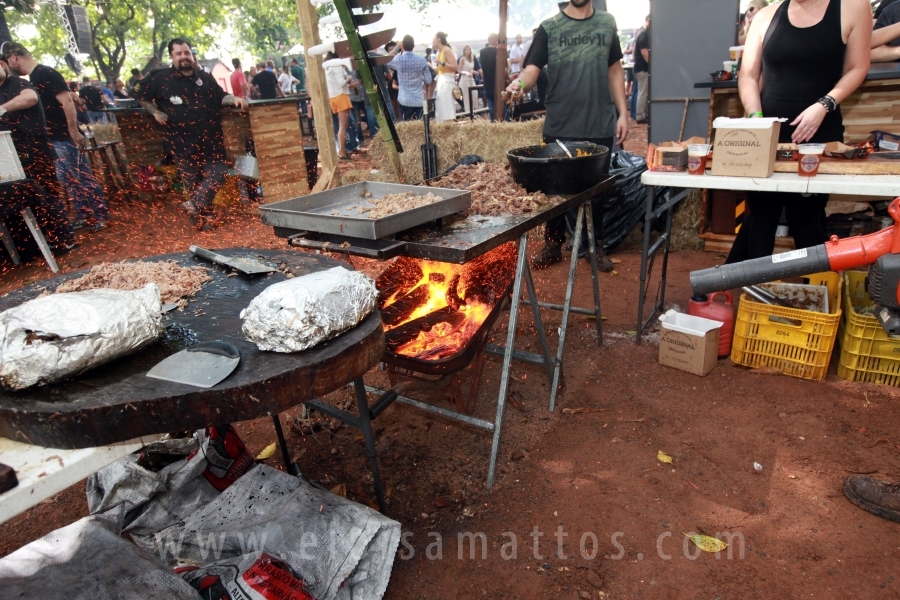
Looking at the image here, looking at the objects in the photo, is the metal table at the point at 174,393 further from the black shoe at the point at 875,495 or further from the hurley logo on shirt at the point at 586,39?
the hurley logo on shirt at the point at 586,39

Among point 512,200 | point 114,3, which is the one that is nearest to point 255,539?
point 512,200

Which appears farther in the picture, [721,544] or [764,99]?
[764,99]

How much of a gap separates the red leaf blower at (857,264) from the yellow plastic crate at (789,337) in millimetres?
1732

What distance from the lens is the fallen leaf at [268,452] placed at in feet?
10.2

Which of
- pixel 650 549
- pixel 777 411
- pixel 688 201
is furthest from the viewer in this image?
pixel 688 201

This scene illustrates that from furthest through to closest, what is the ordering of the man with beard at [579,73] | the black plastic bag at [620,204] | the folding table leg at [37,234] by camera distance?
1. the folding table leg at [37,234]
2. the black plastic bag at [620,204]
3. the man with beard at [579,73]

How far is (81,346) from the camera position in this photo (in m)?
1.40

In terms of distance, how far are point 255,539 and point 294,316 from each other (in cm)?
114

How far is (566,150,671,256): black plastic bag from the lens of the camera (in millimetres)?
5508

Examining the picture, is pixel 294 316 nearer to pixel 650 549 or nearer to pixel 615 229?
pixel 650 549

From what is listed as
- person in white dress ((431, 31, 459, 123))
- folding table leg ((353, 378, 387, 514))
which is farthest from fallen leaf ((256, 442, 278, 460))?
person in white dress ((431, 31, 459, 123))

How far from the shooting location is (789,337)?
11.0 feet

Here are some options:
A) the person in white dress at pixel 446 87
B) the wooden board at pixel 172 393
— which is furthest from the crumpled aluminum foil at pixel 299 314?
the person in white dress at pixel 446 87

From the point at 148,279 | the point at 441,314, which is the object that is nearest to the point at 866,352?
the point at 441,314
